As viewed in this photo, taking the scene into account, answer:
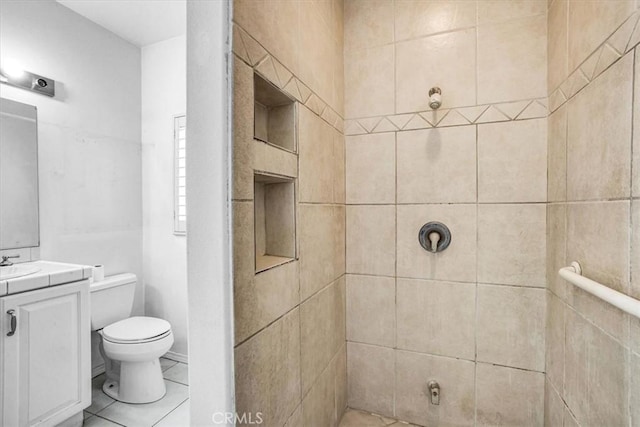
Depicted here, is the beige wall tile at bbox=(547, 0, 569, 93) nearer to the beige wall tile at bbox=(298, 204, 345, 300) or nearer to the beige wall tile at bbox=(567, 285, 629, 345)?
the beige wall tile at bbox=(567, 285, 629, 345)

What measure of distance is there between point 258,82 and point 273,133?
0.26 m

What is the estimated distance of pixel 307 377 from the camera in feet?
3.87

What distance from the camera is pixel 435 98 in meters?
1.33

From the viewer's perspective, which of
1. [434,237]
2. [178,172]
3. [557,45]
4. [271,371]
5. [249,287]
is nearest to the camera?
[249,287]

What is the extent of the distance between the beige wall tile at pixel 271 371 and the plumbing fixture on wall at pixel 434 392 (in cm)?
73

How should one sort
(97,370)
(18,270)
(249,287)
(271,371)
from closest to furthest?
(249,287)
(271,371)
(18,270)
(97,370)

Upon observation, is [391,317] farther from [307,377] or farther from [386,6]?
[386,6]

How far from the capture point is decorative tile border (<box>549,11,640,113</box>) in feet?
2.40

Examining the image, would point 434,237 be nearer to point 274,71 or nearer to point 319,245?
point 319,245

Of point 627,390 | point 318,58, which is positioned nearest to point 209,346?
point 627,390

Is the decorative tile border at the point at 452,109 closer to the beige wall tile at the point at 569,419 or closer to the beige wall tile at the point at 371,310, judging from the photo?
the beige wall tile at the point at 371,310

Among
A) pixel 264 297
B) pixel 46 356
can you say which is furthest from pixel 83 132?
pixel 264 297

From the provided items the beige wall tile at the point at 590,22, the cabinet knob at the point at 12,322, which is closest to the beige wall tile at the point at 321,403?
the cabinet knob at the point at 12,322

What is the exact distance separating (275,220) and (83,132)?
1.88m
